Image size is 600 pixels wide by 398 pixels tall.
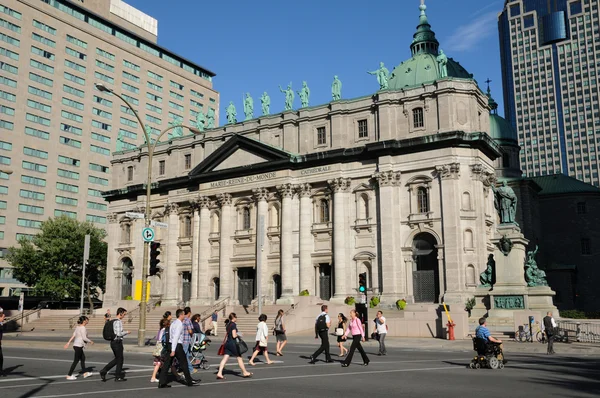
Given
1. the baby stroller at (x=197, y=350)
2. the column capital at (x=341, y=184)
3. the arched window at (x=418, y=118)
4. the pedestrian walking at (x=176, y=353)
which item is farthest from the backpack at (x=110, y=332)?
the arched window at (x=418, y=118)

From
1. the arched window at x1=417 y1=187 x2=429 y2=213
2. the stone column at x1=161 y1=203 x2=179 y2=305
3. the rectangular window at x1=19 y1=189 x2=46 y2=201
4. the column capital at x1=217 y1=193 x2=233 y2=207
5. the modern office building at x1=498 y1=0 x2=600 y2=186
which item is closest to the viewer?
the arched window at x1=417 y1=187 x2=429 y2=213

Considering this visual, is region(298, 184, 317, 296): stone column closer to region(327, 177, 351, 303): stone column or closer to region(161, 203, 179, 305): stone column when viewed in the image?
region(327, 177, 351, 303): stone column

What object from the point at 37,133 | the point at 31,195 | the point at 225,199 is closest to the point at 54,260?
the point at 225,199

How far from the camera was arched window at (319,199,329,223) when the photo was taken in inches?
2095

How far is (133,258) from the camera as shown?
6556 centimetres

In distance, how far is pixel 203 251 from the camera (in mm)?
59062

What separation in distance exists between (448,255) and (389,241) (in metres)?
4.86

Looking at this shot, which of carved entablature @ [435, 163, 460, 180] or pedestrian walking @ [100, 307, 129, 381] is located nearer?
pedestrian walking @ [100, 307, 129, 381]

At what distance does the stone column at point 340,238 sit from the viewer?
164 ft

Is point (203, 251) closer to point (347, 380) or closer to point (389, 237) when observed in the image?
point (389, 237)

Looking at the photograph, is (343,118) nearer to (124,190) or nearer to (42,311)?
(124,190)

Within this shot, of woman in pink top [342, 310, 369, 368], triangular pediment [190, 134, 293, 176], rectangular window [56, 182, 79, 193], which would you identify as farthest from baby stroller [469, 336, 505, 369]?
rectangular window [56, 182, 79, 193]

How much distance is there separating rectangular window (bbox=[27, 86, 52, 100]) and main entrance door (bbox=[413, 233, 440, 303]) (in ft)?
218

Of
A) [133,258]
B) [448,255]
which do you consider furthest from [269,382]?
[133,258]
